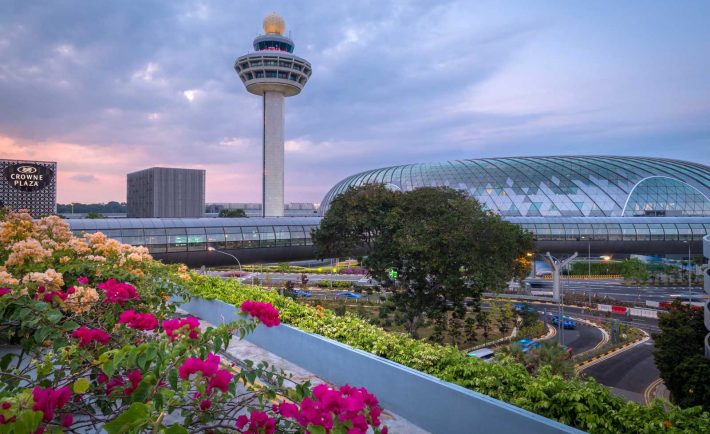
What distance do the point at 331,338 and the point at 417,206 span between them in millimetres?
22283

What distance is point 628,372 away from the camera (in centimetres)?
3172

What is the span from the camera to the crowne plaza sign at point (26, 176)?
2147 inches

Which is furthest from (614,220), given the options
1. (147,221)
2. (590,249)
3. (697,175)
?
(147,221)

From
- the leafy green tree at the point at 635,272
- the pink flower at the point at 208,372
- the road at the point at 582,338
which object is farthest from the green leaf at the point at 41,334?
the leafy green tree at the point at 635,272

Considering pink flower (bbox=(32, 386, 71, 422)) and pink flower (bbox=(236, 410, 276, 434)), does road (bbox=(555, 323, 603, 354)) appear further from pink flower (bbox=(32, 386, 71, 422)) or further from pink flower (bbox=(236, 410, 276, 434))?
pink flower (bbox=(32, 386, 71, 422))

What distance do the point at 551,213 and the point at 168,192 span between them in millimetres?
151198

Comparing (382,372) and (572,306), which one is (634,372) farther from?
(382,372)

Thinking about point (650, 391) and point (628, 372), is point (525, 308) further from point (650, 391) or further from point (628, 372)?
point (650, 391)

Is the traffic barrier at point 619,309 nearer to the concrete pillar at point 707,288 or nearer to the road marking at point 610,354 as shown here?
the road marking at point 610,354

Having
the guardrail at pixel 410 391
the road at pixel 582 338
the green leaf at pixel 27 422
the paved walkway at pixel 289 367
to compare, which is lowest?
the road at pixel 582 338

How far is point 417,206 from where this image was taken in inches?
1316

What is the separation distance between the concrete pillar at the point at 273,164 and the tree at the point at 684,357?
2971 inches

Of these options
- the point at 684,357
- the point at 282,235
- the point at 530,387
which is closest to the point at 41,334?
the point at 530,387

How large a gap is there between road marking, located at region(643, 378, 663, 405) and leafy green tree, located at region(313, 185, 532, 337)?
10227mm
